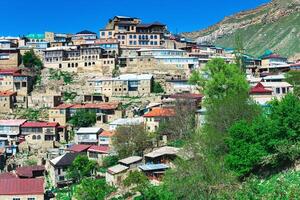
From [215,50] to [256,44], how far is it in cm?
4781

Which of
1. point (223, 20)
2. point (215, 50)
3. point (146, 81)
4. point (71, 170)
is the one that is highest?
point (223, 20)

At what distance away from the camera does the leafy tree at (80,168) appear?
124 ft

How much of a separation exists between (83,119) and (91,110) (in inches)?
49.4

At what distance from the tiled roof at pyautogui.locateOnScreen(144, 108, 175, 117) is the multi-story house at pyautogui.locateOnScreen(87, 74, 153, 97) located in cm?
718

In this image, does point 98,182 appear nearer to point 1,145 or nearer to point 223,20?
point 1,145

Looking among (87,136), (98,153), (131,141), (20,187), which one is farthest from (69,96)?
(20,187)

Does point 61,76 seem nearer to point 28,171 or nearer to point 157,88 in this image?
point 157,88

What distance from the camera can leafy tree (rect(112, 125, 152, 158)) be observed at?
124 ft

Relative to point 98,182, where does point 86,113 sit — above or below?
above

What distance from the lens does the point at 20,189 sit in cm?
3203

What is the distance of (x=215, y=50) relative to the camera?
7250 centimetres

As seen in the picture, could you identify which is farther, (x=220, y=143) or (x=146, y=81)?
(x=146, y=81)

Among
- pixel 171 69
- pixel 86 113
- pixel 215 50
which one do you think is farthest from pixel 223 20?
pixel 86 113

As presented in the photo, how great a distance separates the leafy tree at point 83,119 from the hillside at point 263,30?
2334 inches
